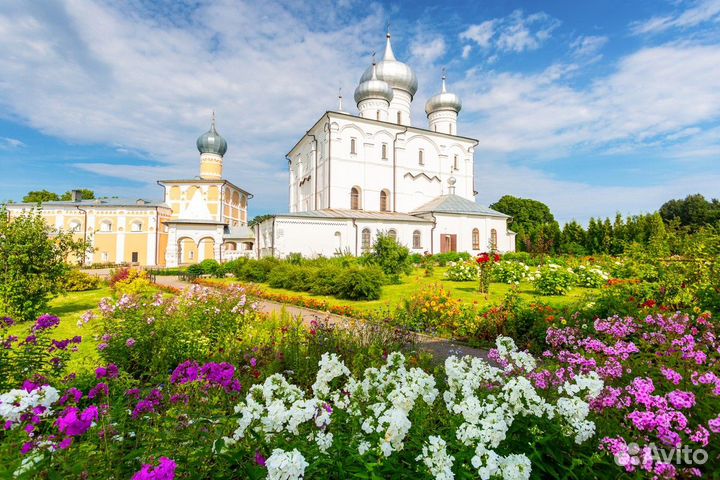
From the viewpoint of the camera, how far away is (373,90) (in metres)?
31.1

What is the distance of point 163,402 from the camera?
104 inches

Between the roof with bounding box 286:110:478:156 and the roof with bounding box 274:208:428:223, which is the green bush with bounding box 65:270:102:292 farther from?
the roof with bounding box 286:110:478:156

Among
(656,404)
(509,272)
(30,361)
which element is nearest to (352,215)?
(509,272)

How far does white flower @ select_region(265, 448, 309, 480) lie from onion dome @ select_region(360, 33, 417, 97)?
3510cm

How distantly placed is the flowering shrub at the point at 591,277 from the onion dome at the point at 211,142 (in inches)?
1516

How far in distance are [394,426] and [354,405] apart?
1.59 ft

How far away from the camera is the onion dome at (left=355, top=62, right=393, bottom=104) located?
3114 centimetres

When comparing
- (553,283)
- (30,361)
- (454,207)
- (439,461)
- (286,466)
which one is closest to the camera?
(286,466)

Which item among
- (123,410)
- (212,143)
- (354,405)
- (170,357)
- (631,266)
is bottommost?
(170,357)

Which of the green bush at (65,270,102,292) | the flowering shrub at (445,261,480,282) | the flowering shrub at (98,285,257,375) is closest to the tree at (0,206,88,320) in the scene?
the flowering shrub at (98,285,257,375)

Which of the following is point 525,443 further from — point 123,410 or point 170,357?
point 170,357

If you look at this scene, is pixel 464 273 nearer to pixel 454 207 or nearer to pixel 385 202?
pixel 454 207

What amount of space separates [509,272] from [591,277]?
2573 millimetres

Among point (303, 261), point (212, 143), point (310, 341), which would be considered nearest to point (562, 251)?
point (303, 261)
